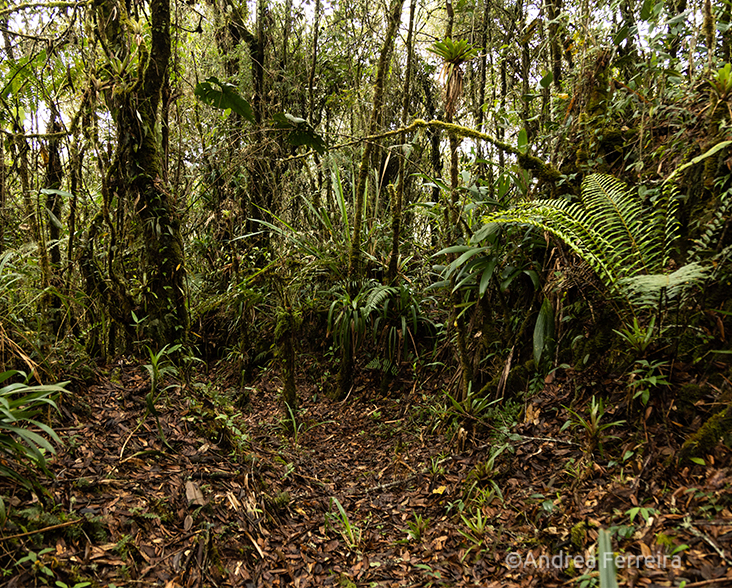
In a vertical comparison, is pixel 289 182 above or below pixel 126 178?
above

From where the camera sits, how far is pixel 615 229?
2150 millimetres

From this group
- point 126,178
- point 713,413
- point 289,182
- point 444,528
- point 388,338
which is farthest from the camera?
point 289,182

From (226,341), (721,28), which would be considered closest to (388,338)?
(226,341)

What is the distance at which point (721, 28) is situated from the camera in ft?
7.55

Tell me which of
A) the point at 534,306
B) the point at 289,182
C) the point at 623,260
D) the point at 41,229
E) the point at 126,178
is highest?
the point at 289,182

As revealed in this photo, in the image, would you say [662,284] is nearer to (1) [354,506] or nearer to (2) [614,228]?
(2) [614,228]

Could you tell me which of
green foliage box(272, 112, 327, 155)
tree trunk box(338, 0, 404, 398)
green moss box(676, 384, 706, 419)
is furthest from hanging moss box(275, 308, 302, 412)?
green moss box(676, 384, 706, 419)

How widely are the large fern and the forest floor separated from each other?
636mm

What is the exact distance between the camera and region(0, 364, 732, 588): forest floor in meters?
1.40

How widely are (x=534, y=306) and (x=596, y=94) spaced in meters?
1.51

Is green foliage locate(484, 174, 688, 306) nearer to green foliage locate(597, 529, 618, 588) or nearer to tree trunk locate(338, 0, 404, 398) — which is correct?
green foliage locate(597, 529, 618, 588)

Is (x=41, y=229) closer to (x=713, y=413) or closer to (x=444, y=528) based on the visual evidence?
(x=444, y=528)

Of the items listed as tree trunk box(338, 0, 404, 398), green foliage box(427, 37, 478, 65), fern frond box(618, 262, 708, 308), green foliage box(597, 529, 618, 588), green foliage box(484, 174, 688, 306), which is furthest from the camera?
tree trunk box(338, 0, 404, 398)

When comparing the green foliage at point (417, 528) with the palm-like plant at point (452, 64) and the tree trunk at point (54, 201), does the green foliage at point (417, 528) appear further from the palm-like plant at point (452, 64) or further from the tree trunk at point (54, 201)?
the palm-like plant at point (452, 64)
